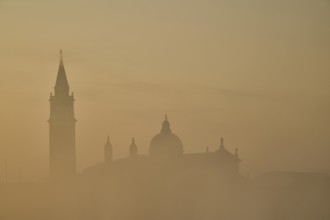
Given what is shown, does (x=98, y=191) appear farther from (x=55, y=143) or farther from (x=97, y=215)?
(x=55, y=143)

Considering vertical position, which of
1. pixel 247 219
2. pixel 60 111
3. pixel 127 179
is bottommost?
pixel 247 219

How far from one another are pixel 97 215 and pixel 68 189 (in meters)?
2.20

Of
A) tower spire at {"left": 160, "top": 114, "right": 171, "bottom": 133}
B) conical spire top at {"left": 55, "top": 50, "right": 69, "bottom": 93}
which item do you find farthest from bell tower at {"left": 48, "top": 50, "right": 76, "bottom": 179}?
tower spire at {"left": 160, "top": 114, "right": 171, "bottom": 133}

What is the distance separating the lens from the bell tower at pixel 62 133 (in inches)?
1303

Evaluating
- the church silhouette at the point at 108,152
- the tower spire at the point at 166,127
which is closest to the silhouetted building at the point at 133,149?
the church silhouette at the point at 108,152

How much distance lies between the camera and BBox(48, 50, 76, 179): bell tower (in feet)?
109

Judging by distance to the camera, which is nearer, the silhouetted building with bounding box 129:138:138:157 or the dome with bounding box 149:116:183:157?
the silhouetted building with bounding box 129:138:138:157

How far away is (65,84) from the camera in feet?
107

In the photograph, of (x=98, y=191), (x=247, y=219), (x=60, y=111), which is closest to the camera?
(x=247, y=219)

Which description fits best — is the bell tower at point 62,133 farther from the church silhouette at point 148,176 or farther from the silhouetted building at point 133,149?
the silhouetted building at point 133,149

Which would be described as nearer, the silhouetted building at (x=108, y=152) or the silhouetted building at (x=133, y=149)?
the silhouetted building at (x=108, y=152)

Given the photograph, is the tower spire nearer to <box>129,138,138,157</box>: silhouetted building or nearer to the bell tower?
<box>129,138,138,157</box>: silhouetted building

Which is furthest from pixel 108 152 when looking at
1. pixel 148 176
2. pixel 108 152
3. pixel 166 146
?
pixel 166 146

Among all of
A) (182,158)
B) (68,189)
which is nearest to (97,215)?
(68,189)
